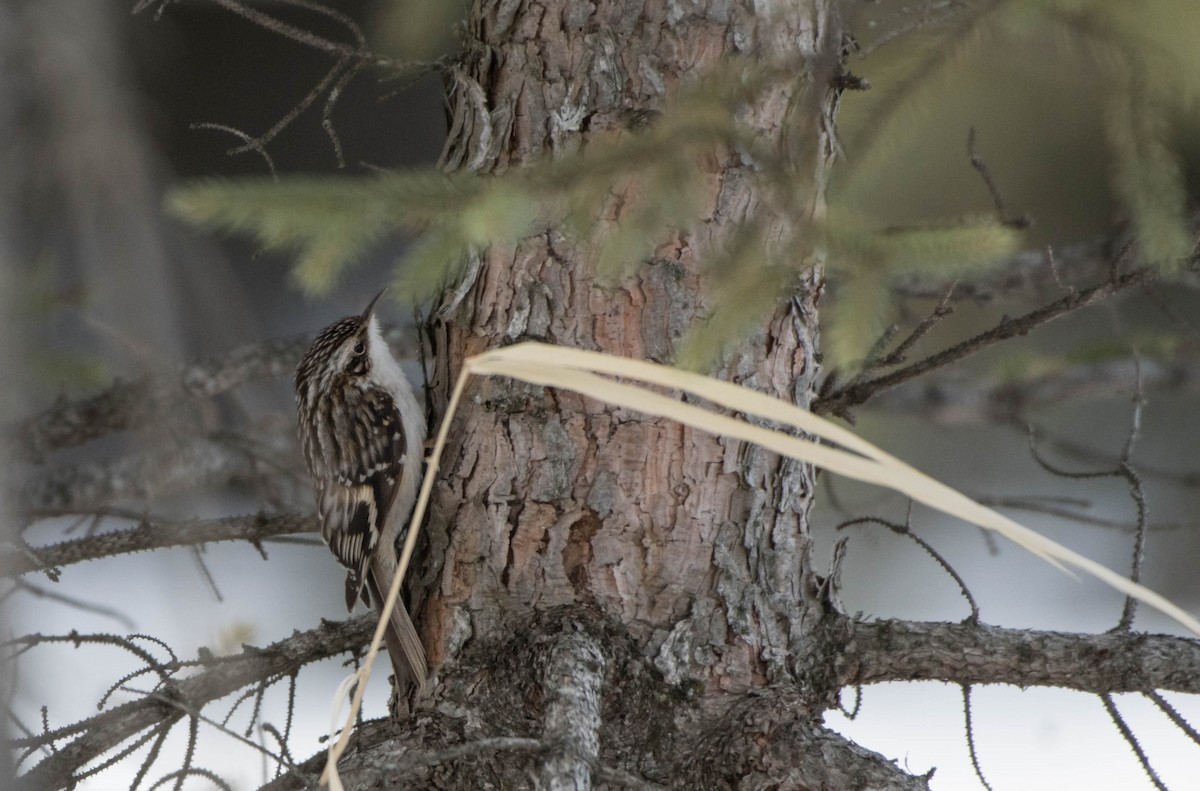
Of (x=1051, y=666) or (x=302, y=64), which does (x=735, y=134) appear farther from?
(x=302, y=64)

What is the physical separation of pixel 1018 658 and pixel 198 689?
1.58m

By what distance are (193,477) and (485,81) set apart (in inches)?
38.9

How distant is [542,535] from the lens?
7.41ft

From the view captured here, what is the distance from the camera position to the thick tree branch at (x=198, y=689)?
2.18m

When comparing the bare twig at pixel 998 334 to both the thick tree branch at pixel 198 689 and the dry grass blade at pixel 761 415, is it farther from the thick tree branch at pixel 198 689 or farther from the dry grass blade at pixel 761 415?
the thick tree branch at pixel 198 689

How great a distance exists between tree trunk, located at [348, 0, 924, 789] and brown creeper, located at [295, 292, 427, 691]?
2.60 feet

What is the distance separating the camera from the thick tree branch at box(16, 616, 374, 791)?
2180mm

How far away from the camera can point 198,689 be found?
2.33 m

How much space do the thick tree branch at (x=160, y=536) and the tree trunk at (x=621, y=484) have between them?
0.51 metres

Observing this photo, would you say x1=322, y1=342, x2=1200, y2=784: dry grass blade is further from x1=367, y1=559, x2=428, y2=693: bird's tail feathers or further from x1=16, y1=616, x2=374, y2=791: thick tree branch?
x1=16, y1=616, x2=374, y2=791: thick tree branch

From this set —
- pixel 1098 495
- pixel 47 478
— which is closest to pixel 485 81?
pixel 47 478

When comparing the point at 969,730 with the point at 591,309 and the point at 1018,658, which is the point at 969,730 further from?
the point at 591,309

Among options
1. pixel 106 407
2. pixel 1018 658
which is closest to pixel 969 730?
pixel 1018 658

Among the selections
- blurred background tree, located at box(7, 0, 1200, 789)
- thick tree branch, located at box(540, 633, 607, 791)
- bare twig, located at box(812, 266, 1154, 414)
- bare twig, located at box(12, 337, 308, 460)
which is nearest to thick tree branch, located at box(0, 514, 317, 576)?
blurred background tree, located at box(7, 0, 1200, 789)
